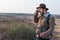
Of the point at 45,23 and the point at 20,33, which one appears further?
the point at 20,33

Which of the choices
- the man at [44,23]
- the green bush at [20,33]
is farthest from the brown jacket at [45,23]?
the green bush at [20,33]

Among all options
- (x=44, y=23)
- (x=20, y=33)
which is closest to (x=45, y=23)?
(x=44, y=23)

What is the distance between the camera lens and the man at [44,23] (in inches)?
261

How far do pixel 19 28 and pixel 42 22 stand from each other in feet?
45.1

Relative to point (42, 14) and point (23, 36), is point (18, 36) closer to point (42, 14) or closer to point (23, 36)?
point (23, 36)

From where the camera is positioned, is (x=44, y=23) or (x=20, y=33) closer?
(x=44, y=23)

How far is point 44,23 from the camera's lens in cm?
672

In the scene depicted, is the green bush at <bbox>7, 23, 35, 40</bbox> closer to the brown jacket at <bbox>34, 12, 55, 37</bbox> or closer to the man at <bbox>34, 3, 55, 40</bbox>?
the brown jacket at <bbox>34, 12, 55, 37</bbox>

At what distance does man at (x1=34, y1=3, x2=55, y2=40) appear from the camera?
6.63 meters

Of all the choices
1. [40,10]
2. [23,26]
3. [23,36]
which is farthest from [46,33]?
[23,26]

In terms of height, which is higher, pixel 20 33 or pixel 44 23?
pixel 44 23

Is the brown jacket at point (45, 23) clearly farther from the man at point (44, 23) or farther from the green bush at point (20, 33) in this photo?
the green bush at point (20, 33)

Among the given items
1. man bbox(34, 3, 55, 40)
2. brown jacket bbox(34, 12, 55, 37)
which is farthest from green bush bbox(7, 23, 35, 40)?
man bbox(34, 3, 55, 40)

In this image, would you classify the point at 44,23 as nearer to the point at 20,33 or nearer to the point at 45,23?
the point at 45,23
